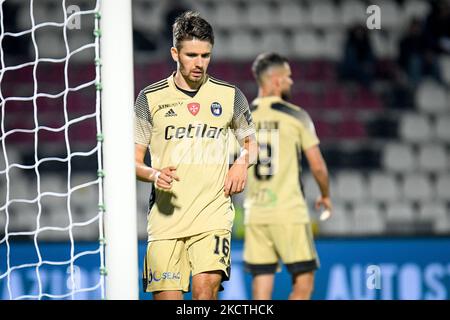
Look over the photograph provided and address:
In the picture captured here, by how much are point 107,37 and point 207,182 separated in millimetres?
753

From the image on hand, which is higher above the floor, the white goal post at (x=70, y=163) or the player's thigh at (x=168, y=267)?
the white goal post at (x=70, y=163)

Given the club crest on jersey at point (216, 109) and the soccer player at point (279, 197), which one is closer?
the club crest on jersey at point (216, 109)

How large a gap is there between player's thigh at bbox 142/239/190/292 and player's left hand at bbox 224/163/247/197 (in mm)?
310

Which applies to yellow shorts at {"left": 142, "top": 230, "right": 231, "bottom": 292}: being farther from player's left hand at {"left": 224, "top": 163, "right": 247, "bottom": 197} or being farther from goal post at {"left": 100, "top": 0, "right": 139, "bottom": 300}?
goal post at {"left": 100, "top": 0, "right": 139, "bottom": 300}

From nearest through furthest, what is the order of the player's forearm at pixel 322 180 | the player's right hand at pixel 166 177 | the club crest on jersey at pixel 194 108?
the player's right hand at pixel 166 177, the club crest on jersey at pixel 194 108, the player's forearm at pixel 322 180

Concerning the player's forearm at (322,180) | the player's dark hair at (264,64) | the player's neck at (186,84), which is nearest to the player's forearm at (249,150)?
the player's neck at (186,84)

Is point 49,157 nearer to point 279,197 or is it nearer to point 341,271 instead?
point 279,197

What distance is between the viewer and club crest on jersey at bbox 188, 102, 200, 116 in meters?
3.70

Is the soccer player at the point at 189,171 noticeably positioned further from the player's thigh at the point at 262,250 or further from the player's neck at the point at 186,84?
the player's thigh at the point at 262,250

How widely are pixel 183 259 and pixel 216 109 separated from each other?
0.60 meters

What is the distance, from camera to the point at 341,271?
623cm

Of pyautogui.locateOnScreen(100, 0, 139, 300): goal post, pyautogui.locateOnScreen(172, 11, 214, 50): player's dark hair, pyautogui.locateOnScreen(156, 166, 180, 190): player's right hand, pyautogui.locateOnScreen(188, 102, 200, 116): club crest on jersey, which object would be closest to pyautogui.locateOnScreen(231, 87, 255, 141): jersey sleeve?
pyautogui.locateOnScreen(188, 102, 200, 116): club crest on jersey

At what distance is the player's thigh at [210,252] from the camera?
3.58 m

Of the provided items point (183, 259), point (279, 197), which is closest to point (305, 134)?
point (279, 197)
